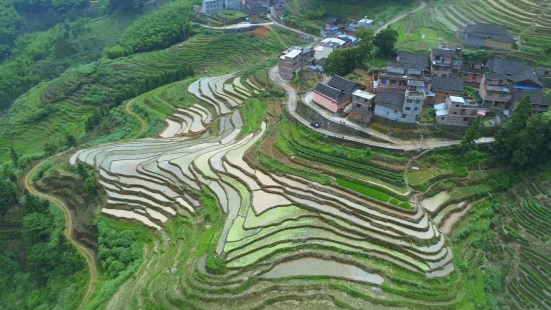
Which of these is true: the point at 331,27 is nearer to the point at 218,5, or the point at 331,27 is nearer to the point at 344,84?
the point at 218,5

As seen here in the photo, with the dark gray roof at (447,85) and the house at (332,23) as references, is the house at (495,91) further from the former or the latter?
the house at (332,23)

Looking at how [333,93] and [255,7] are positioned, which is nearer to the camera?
[333,93]

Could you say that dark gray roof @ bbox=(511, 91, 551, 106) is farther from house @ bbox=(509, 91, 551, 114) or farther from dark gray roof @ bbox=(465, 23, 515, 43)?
dark gray roof @ bbox=(465, 23, 515, 43)

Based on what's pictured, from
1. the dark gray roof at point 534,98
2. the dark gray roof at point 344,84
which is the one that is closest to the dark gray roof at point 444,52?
the dark gray roof at point 534,98

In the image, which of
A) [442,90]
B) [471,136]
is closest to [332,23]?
[442,90]

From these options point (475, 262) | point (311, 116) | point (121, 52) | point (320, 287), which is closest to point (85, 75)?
point (121, 52)

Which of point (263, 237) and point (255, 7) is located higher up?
point (255, 7)
